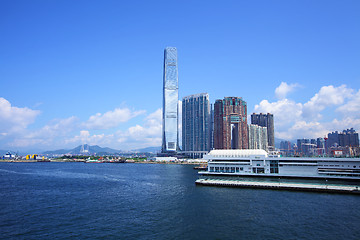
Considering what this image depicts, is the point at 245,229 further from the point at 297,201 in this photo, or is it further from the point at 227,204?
the point at 297,201

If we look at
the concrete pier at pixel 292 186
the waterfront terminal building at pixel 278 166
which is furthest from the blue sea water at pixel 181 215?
the waterfront terminal building at pixel 278 166

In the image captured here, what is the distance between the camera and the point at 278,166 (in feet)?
290

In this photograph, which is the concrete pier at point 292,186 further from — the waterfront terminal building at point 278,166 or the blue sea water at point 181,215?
the waterfront terminal building at point 278,166

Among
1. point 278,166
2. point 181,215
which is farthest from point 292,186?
point 181,215

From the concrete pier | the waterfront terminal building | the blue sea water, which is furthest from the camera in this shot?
the waterfront terminal building

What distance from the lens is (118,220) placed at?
41.8 metres

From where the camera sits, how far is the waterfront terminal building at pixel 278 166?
79000 mm

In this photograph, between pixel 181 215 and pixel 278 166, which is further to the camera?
pixel 278 166

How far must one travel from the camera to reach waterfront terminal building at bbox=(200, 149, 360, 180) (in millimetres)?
79000

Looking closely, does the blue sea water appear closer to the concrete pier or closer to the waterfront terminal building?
the concrete pier

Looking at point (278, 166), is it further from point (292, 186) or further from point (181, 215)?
point (181, 215)

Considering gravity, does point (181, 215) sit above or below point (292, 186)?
below

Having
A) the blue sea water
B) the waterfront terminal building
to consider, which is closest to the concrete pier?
the blue sea water

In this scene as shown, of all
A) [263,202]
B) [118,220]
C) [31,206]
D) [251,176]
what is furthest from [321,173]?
[31,206]
